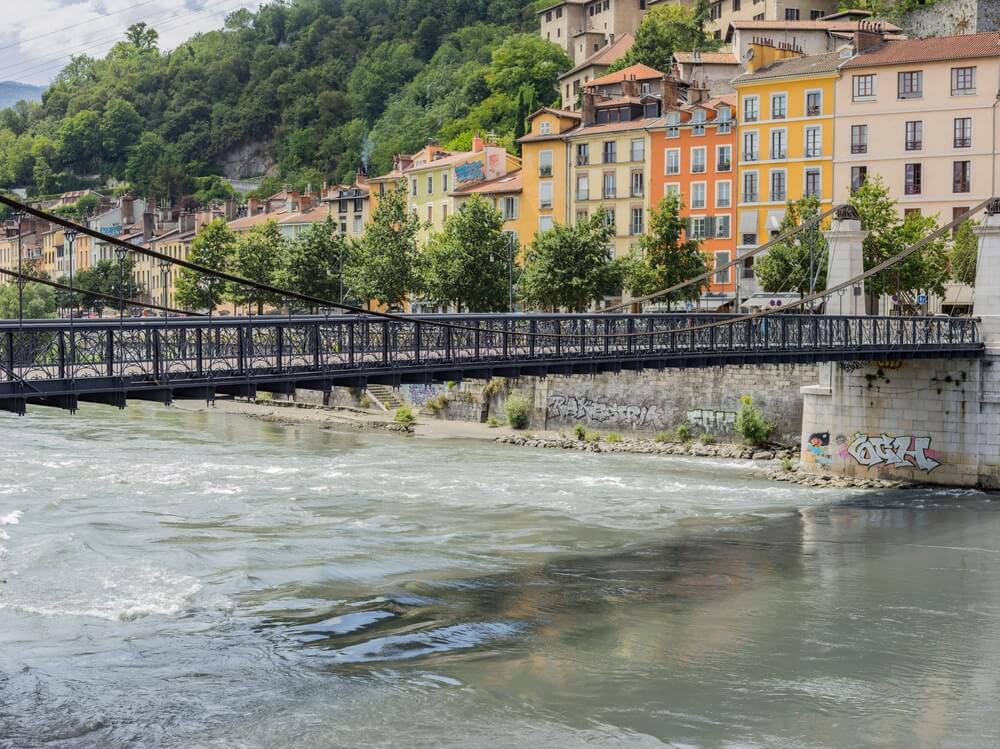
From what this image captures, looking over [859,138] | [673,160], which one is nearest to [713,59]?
[673,160]

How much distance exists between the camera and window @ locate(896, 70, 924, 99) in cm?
4719

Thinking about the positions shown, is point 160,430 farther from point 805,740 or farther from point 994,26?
point 994,26

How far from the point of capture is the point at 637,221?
55.8m

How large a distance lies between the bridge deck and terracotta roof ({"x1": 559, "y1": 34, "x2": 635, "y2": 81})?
51338 mm

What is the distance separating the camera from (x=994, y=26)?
187ft

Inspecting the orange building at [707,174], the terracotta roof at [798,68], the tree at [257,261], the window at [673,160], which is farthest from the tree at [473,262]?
the tree at [257,261]

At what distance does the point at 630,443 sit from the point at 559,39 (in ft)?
215

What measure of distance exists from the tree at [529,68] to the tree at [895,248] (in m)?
50.2

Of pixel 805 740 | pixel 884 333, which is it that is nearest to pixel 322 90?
pixel 884 333

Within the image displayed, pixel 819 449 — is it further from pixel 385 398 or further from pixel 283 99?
pixel 283 99

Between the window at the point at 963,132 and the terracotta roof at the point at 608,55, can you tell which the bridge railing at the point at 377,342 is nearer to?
the window at the point at 963,132

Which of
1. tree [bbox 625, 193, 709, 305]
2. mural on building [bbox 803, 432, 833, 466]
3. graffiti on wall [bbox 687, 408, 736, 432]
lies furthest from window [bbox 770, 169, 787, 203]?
mural on building [bbox 803, 432, 833, 466]

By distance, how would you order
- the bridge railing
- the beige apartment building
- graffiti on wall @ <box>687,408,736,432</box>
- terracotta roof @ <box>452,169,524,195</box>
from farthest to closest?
terracotta roof @ <box>452,169,524,195</box>, the beige apartment building, graffiti on wall @ <box>687,408,736,432</box>, the bridge railing

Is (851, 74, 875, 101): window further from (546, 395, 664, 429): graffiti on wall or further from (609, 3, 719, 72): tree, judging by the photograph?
(609, 3, 719, 72): tree
